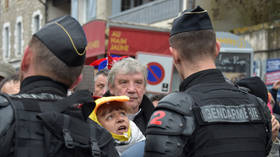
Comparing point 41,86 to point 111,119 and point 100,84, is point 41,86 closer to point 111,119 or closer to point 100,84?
point 111,119

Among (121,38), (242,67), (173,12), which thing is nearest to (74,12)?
(173,12)

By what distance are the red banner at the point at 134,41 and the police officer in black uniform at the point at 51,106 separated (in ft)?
34.1

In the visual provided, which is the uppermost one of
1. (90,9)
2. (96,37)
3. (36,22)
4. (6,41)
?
(90,9)

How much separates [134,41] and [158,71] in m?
4.70

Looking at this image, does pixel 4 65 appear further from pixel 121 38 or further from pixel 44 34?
pixel 121 38

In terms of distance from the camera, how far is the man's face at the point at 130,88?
4262mm


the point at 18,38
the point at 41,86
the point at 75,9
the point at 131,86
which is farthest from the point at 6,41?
the point at 41,86

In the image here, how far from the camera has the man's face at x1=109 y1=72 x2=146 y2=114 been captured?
4.26 metres

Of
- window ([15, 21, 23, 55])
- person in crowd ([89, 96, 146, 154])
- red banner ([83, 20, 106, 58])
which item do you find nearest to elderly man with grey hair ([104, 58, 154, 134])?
person in crowd ([89, 96, 146, 154])

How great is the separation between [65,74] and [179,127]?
63cm

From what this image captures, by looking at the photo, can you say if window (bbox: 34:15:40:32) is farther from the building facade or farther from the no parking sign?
the no parking sign

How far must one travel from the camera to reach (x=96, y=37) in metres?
14.1

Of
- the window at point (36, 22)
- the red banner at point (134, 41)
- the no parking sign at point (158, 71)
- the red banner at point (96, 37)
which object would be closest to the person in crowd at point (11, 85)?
the no parking sign at point (158, 71)

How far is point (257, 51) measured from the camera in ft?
45.6
